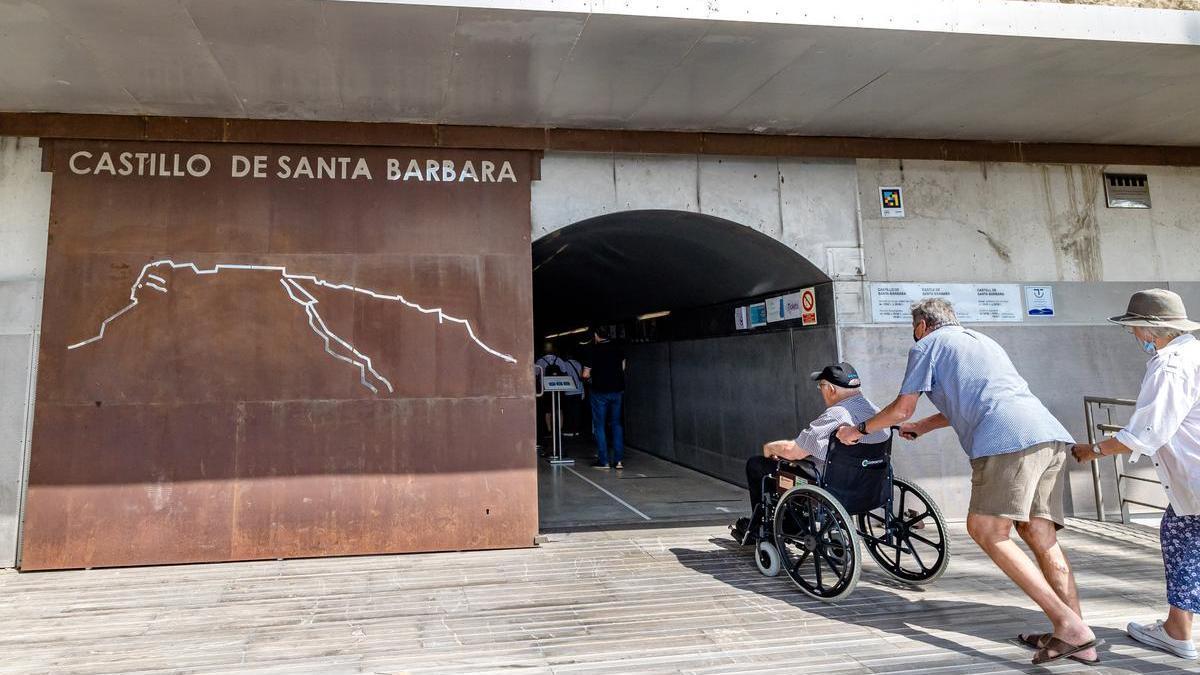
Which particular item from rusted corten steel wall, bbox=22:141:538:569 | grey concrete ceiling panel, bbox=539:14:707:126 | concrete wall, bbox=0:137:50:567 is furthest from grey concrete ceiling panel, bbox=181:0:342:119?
concrete wall, bbox=0:137:50:567

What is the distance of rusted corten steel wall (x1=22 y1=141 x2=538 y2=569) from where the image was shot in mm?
4781

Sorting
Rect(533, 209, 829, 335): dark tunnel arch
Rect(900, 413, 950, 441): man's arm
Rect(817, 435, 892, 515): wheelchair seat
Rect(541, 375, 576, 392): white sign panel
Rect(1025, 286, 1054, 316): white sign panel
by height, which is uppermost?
Rect(533, 209, 829, 335): dark tunnel arch

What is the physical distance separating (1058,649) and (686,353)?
20.3 ft

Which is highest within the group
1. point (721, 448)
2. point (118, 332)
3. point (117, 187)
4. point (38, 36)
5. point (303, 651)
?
point (38, 36)

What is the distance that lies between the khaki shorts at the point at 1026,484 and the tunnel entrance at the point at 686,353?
2761 mm

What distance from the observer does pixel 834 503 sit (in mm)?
3646

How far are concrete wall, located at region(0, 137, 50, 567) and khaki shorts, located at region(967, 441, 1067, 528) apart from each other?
244 inches

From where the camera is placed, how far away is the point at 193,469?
4.84 m

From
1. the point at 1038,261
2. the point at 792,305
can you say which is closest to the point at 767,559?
the point at 792,305

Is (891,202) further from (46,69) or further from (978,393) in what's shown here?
(46,69)

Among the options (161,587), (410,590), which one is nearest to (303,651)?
(410,590)

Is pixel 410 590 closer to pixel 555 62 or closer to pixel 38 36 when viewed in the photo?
pixel 555 62

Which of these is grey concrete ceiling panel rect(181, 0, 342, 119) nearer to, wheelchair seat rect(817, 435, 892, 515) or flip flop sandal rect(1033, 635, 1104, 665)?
wheelchair seat rect(817, 435, 892, 515)

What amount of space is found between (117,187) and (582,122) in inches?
141
